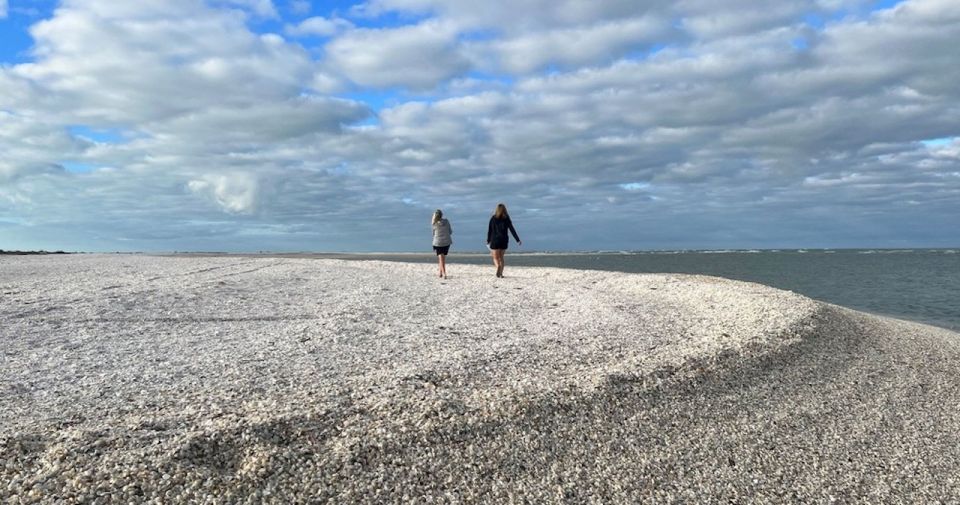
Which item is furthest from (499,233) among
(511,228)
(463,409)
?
(463,409)

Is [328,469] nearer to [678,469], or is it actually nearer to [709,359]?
[678,469]

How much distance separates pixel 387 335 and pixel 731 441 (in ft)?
15.8

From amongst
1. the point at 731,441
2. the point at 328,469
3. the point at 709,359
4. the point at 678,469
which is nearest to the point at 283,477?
the point at 328,469

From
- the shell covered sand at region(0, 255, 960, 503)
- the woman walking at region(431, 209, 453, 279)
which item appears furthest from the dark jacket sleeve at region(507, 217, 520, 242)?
the shell covered sand at region(0, 255, 960, 503)

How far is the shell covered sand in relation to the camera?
13.8 ft

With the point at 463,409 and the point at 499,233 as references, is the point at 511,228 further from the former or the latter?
the point at 463,409

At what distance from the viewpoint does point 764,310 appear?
1140 cm

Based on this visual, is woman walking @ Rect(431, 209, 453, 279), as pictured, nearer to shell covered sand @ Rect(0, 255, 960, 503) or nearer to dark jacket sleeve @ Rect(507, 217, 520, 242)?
dark jacket sleeve @ Rect(507, 217, 520, 242)

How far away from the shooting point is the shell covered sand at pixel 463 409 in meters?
4.19

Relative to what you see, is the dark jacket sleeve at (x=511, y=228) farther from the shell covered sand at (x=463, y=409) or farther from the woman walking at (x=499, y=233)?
the shell covered sand at (x=463, y=409)

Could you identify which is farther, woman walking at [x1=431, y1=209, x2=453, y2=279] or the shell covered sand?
woman walking at [x1=431, y1=209, x2=453, y2=279]

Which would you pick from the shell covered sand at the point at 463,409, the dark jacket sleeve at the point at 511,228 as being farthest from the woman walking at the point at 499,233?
the shell covered sand at the point at 463,409

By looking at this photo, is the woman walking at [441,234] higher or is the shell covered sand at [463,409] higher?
the woman walking at [441,234]

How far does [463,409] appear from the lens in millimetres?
5293
